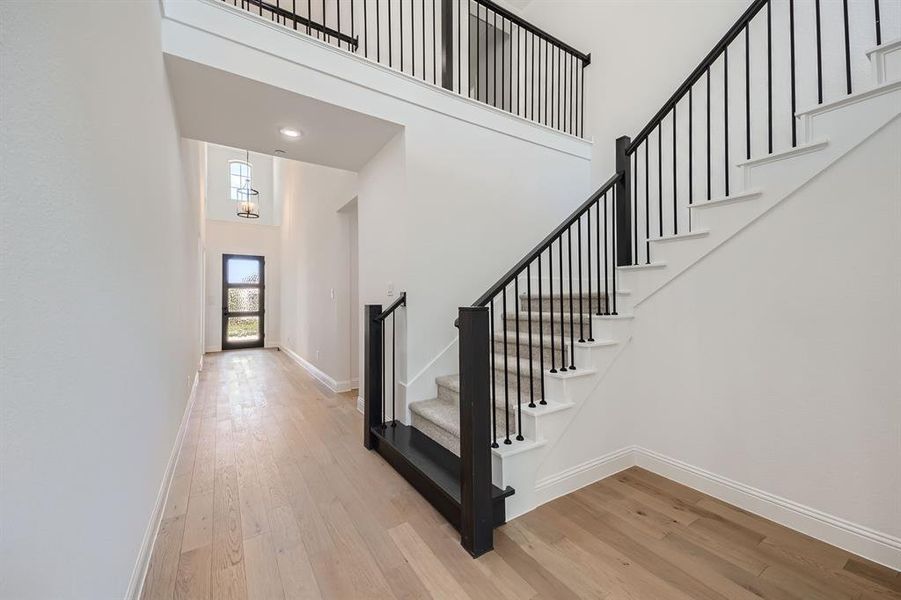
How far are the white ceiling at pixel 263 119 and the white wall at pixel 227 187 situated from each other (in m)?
6.07

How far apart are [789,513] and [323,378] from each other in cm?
463

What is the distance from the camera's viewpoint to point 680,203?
Answer: 3004 mm

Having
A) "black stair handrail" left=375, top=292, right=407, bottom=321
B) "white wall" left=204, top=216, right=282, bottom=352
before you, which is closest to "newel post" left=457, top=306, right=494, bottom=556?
"black stair handrail" left=375, top=292, right=407, bottom=321

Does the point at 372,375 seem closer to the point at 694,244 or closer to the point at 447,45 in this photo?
the point at 694,244

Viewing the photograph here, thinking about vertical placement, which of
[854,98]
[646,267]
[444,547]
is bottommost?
[444,547]

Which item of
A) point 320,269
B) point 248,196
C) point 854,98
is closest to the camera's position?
point 854,98

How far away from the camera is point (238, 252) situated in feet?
26.9

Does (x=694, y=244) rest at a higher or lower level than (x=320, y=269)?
lower

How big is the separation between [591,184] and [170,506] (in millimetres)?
4309

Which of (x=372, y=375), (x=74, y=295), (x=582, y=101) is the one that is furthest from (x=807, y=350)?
(x=582, y=101)

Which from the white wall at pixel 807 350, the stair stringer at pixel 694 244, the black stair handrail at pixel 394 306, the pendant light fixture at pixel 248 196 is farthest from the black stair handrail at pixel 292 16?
the pendant light fixture at pixel 248 196

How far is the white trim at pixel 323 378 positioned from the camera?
14.6 ft

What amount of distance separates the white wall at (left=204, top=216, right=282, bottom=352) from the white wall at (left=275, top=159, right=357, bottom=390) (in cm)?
121

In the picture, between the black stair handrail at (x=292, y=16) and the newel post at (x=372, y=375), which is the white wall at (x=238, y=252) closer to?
the black stair handrail at (x=292, y=16)
